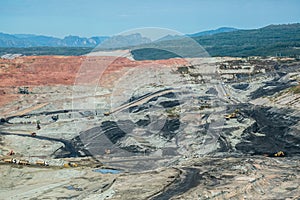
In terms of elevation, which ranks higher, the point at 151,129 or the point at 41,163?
the point at 151,129

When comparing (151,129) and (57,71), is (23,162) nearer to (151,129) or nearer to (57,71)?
(151,129)

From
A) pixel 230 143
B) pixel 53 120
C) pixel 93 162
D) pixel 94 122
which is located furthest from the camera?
pixel 53 120

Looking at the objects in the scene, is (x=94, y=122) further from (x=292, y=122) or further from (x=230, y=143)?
(x=292, y=122)

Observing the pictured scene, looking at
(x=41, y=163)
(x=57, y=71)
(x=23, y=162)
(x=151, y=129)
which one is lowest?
(x=41, y=163)

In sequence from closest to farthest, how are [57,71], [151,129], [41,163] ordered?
[41,163] → [151,129] → [57,71]

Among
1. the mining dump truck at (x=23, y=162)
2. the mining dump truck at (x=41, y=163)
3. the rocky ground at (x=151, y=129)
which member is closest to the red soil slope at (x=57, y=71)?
the rocky ground at (x=151, y=129)

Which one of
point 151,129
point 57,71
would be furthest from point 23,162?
point 57,71

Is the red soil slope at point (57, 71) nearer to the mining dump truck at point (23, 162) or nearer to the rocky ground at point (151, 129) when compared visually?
Result: the rocky ground at point (151, 129)

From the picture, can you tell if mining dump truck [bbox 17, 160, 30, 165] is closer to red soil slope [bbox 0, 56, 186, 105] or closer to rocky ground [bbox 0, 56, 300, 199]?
rocky ground [bbox 0, 56, 300, 199]

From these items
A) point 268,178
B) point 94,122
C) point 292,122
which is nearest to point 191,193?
point 268,178
